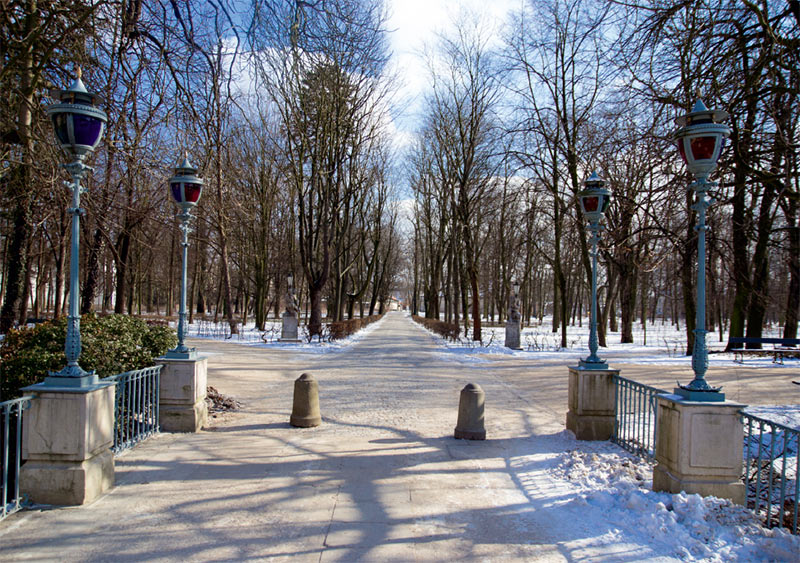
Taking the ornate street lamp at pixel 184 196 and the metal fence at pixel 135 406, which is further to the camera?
the ornate street lamp at pixel 184 196

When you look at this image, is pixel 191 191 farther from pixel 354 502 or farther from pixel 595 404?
pixel 595 404

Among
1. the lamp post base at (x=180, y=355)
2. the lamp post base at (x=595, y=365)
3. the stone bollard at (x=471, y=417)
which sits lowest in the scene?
the stone bollard at (x=471, y=417)

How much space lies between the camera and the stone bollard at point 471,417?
807 centimetres

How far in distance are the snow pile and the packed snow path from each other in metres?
0.03

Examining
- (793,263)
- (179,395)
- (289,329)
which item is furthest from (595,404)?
(289,329)

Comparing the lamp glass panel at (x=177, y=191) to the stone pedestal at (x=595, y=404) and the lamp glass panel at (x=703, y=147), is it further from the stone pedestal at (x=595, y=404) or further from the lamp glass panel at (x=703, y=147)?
the lamp glass panel at (x=703, y=147)

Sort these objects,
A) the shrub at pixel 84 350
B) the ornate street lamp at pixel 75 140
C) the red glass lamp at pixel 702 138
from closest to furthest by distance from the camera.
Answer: the ornate street lamp at pixel 75 140, the red glass lamp at pixel 702 138, the shrub at pixel 84 350

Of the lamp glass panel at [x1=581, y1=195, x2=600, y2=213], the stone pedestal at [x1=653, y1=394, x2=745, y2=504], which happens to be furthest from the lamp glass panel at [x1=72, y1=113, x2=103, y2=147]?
the lamp glass panel at [x1=581, y1=195, x2=600, y2=213]

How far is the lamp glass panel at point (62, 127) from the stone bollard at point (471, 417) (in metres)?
5.95

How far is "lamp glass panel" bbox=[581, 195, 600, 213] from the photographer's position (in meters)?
8.82

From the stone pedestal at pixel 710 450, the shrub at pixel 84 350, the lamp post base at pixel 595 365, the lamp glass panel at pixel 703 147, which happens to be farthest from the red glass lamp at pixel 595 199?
the shrub at pixel 84 350

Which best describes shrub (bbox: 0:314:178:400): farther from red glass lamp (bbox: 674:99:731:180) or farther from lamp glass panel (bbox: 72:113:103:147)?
red glass lamp (bbox: 674:99:731:180)

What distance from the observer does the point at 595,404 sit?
8.23 m

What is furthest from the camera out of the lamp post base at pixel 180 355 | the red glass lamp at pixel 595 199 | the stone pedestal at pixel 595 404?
the red glass lamp at pixel 595 199
